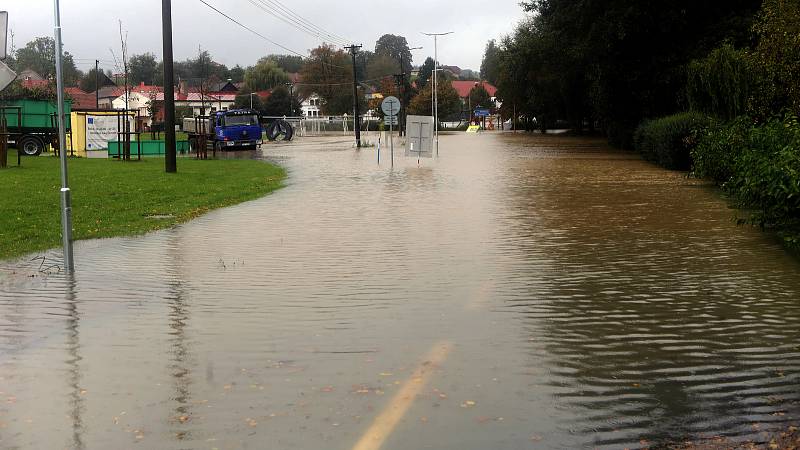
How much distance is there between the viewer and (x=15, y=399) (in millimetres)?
5602

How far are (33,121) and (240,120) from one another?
15.7 meters

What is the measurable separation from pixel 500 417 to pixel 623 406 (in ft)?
2.50

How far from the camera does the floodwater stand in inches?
199

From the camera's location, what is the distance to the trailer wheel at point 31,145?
38094 millimetres

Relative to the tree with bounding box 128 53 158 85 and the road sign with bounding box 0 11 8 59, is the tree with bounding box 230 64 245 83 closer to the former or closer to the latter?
the tree with bounding box 128 53 158 85

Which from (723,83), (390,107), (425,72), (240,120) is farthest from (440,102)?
(723,83)

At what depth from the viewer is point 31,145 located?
3831 cm

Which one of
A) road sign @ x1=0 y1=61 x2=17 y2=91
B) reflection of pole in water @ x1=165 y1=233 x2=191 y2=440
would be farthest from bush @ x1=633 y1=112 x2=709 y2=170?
road sign @ x1=0 y1=61 x2=17 y2=91

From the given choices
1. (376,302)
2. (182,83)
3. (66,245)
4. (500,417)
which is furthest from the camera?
(182,83)

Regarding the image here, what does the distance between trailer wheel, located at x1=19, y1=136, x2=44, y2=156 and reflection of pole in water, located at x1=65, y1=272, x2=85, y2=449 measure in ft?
102

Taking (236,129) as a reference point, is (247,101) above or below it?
above

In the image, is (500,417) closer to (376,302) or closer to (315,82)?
(376,302)

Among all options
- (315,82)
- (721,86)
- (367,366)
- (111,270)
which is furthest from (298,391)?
(315,82)

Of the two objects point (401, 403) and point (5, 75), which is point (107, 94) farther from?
point (401, 403)
